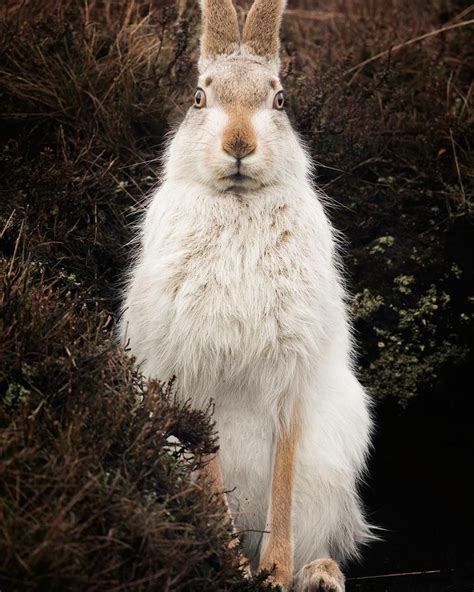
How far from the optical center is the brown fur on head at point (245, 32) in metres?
4.29

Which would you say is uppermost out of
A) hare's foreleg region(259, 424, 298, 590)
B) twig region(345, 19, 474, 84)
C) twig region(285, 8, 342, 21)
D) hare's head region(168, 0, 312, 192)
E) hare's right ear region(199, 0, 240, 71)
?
twig region(285, 8, 342, 21)

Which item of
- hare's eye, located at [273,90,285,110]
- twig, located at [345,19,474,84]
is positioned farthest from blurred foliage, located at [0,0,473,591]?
hare's eye, located at [273,90,285,110]

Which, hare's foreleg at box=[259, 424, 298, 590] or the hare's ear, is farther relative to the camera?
the hare's ear

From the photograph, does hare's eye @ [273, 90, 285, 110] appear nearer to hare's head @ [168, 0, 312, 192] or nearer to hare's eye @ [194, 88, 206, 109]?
hare's head @ [168, 0, 312, 192]

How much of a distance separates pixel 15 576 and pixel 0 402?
0.78 m

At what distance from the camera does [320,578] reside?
399cm

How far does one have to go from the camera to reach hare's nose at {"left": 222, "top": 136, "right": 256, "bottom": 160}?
Answer: 376 centimetres

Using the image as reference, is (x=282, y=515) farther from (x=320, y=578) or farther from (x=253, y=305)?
(x=253, y=305)

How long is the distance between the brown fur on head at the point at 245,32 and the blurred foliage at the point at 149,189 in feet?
3.71

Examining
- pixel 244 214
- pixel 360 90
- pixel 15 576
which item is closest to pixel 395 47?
pixel 360 90

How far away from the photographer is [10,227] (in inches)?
188

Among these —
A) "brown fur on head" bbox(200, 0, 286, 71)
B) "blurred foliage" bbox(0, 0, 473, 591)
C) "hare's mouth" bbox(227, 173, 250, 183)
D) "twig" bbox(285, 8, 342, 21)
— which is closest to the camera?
"blurred foliage" bbox(0, 0, 473, 591)

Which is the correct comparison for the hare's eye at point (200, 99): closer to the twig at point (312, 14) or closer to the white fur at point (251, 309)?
the white fur at point (251, 309)

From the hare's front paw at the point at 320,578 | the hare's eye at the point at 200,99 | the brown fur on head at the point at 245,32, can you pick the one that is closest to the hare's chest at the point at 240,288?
the hare's eye at the point at 200,99
